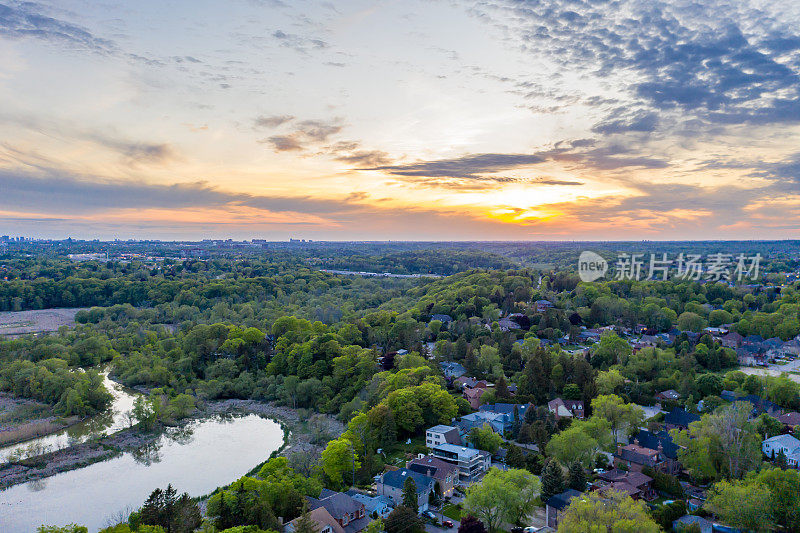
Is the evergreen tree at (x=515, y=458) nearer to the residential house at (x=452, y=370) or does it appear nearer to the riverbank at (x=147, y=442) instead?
the riverbank at (x=147, y=442)

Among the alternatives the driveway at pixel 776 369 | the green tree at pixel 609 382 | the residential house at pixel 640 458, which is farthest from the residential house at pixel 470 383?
the driveway at pixel 776 369

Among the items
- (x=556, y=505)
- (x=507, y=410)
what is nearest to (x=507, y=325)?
(x=507, y=410)

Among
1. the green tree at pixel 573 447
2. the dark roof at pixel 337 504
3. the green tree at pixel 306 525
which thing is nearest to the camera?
the green tree at pixel 306 525

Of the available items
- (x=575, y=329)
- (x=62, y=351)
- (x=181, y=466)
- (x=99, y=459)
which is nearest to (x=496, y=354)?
(x=575, y=329)

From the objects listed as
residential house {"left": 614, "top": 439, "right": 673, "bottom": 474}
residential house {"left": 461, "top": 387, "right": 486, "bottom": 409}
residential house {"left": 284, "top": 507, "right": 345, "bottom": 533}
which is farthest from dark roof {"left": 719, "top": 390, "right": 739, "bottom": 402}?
residential house {"left": 284, "top": 507, "right": 345, "bottom": 533}

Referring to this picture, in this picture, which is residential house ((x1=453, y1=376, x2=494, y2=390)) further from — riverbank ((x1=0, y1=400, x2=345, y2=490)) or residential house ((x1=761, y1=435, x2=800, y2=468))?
residential house ((x1=761, y1=435, x2=800, y2=468))

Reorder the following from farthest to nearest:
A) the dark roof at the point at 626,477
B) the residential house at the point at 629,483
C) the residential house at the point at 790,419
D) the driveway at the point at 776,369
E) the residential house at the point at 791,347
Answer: the residential house at the point at 791,347 < the driveway at the point at 776,369 < the residential house at the point at 790,419 < the dark roof at the point at 626,477 < the residential house at the point at 629,483

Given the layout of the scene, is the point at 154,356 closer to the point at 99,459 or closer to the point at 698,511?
the point at 99,459
